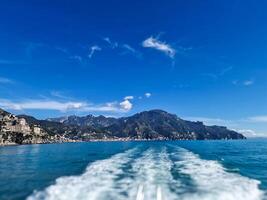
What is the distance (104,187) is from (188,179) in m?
10.9

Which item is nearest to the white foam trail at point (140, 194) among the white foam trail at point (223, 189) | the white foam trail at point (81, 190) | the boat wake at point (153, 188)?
the boat wake at point (153, 188)

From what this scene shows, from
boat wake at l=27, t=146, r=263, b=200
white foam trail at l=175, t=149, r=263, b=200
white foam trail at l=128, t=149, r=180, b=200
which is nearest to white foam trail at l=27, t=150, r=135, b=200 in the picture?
boat wake at l=27, t=146, r=263, b=200

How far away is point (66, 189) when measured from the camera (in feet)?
116

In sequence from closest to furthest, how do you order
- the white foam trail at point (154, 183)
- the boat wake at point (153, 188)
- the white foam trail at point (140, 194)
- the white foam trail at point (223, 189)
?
the white foam trail at point (140, 194) → the white foam trail at point (223, 189) → the boat wake at point (153, 188) → the white foam trail at point (154, 183)

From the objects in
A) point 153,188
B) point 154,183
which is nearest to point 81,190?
point 153,188

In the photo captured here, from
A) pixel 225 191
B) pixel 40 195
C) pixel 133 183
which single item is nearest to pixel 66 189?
pixel 40 195

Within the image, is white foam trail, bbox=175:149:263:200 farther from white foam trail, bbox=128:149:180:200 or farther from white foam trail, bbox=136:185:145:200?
white foam trail, bbox=136:185:145:200

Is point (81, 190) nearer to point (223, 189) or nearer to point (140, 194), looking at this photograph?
point (140, 194)

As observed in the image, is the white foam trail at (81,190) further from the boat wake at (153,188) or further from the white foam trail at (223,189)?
the white foam trail at (223,189)

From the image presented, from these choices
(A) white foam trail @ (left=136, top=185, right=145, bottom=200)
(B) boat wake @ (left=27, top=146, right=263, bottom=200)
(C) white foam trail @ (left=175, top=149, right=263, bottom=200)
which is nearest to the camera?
(A) white foam trail @ (left=136, top=185, right=145, bottom=200)

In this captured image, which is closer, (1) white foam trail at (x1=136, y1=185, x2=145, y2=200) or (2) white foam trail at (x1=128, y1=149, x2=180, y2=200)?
(1) white foam trail at (x1=136, y1=185, x2=145, y2=200)

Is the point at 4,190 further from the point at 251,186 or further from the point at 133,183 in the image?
the point at 251,186

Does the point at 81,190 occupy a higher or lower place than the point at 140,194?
higher

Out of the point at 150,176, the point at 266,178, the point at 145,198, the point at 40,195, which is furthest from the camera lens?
the point at 266,178
